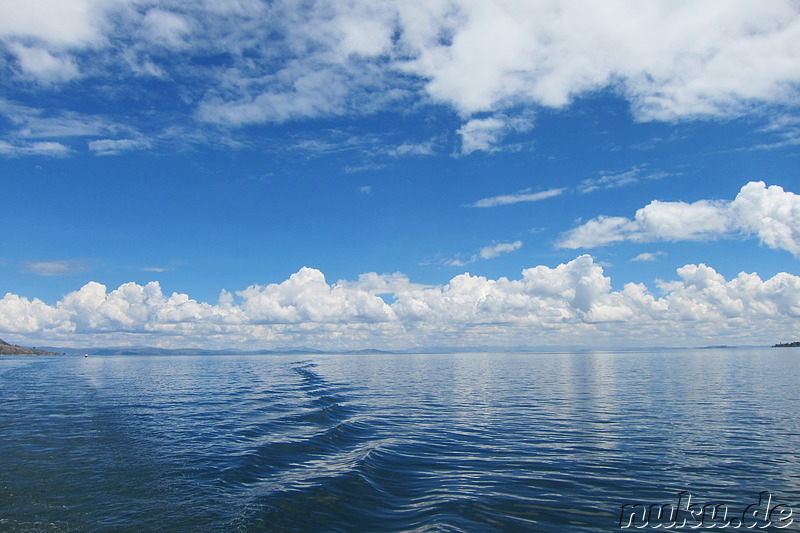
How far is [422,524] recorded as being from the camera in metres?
15.5

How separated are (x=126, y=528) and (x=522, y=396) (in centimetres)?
4577

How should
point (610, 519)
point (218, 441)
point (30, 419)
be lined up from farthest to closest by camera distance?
1. point (30, 419)
2. point (218, 441)
3. point (610, 519)

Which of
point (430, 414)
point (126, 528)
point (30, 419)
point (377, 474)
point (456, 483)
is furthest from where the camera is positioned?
point (430, 414)

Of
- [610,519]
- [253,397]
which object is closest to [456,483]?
[610,519]

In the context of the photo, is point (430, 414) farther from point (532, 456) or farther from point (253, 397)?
point (253, 397)

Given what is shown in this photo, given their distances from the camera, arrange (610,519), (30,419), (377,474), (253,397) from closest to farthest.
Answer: (610,519) → (377,474) → (30,419) → (253,397)

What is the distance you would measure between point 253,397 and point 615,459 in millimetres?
41763

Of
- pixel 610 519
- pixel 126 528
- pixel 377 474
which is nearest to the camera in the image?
pixel 126 528

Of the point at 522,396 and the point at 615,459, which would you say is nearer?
the point at 615,459

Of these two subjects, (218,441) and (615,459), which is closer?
(615,459)

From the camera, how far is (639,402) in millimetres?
46000

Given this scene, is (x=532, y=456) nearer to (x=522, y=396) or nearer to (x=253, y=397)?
(x=522, y=396)

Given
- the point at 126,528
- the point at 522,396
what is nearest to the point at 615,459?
the point at 126,528

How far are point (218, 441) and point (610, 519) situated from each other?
22.8m
